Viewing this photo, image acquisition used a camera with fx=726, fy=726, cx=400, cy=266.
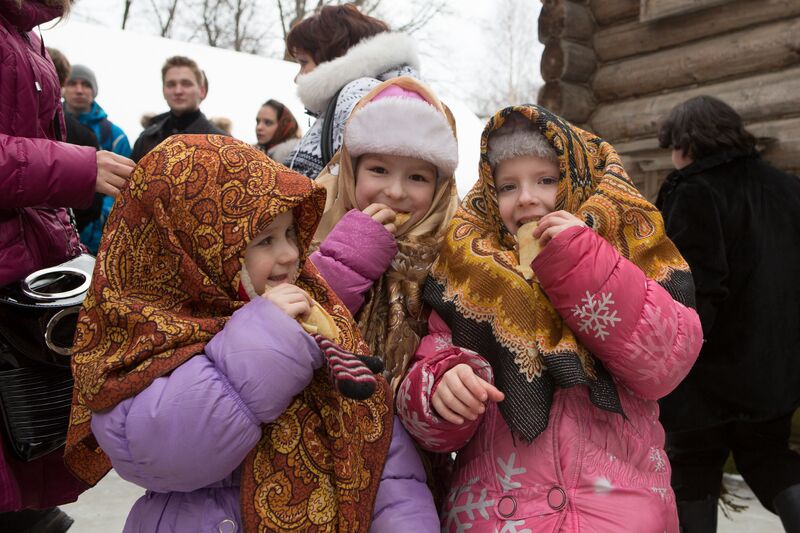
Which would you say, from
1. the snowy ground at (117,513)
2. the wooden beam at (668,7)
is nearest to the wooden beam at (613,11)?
the wooden beam at (668,7)

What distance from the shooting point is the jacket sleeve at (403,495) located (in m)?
1.63

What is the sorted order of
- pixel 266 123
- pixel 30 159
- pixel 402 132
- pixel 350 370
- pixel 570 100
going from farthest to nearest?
pixel 266 123
pixel 570 100
pixel 402 132
pixel 30 159
pixel 350 370

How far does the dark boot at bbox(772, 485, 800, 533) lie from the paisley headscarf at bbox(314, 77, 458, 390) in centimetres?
199

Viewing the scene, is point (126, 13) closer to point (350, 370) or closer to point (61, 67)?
point (61, 67)

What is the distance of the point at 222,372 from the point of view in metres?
1.44

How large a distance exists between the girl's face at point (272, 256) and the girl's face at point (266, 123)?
4393 millimetres

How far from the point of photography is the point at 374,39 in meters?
2.79

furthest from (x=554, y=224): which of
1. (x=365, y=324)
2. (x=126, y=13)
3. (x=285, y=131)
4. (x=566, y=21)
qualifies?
(x=126, y=13)

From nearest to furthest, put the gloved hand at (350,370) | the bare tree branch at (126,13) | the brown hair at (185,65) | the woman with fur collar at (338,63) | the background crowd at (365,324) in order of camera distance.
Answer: the gloved hand at (350,370) → the background crowd at (365,324) → the woman with fur collar at (338,63) → the brown hair at (185,65) → the bare tree branch at (126,13)

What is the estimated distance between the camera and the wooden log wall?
452cm

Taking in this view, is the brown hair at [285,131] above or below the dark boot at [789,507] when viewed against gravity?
above

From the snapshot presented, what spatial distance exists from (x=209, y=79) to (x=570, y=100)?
5113mm

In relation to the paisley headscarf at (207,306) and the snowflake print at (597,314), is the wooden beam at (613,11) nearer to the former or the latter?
the snowflake print at (597,314)

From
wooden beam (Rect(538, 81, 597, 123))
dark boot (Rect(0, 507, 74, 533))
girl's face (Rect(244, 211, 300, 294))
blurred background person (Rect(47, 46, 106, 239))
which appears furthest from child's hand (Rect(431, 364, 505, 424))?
wooden beam (Rect(538, 81, 597, 123))
